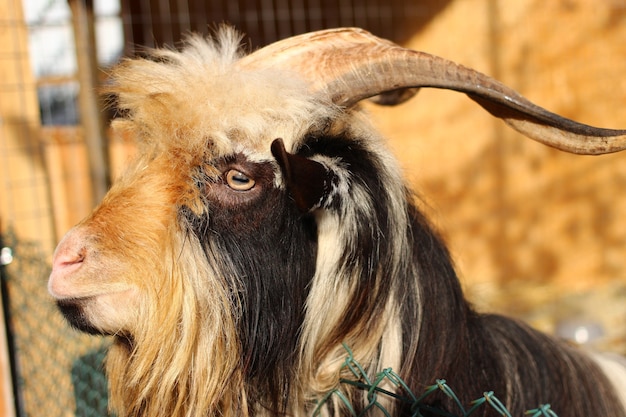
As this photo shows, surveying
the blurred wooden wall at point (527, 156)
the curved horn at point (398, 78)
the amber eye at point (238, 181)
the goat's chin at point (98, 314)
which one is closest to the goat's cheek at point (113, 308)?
the goat's chin at point (98, 314)

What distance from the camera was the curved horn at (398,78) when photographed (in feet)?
6.08

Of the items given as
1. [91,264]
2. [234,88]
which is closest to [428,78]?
[234,88]

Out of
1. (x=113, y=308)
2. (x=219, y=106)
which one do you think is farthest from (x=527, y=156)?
(x=113, y=308)

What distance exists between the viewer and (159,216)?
1.77 metres

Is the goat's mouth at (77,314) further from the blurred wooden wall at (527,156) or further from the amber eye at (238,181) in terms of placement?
the blurred wooden wall at (527,156)

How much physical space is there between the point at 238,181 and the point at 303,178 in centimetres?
25

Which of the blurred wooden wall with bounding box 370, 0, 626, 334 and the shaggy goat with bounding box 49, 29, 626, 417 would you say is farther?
the blurred wooden wall with bounding box 370, 0, 626, 334

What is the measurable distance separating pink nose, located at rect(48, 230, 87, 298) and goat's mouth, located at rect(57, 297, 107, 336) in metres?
0.03

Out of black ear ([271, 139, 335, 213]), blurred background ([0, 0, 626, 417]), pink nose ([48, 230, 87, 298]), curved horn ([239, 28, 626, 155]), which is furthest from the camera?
blurred background ([0, 0, 626, 417])

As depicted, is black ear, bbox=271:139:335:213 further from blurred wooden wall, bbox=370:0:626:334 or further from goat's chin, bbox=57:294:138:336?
blurred wooden wall, bbox=370:0:626:334

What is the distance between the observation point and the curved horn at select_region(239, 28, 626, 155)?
6.08 feet

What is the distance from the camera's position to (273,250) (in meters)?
1.80

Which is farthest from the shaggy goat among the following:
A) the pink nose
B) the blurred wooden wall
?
the blurred wooden wall

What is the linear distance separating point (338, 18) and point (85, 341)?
4063 mm
